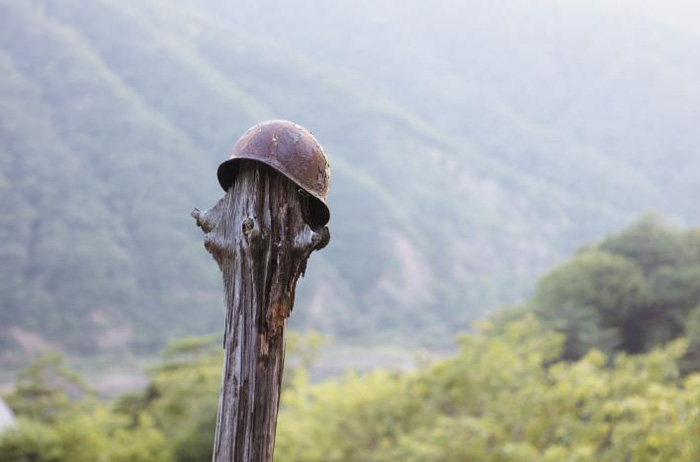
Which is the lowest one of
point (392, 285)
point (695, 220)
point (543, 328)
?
point (543, 328)

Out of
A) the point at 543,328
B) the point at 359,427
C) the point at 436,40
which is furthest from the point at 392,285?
the point at 436,40

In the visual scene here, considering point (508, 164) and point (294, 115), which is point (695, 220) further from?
point (294, 115)

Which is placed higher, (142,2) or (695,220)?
(142,2)

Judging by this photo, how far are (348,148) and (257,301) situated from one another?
64.9m

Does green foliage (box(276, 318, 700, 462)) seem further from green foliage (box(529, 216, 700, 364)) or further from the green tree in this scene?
green foliage (box(529, 216, 700, 364))

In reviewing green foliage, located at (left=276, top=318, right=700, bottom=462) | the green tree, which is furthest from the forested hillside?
green foliage, located at (left=276, top=318, right=700, bottom=462)

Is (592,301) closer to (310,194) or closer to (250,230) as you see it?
(310,194)

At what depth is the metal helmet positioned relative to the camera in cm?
204

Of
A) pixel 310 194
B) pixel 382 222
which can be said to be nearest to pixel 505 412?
pixel 310 194

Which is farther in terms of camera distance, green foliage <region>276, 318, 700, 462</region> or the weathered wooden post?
green foliage <region>276, 318, 700, 462</region>

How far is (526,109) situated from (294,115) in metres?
32.7

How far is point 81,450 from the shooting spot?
873 cm

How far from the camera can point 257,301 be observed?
6.60 feet

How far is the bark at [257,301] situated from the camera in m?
1.99
